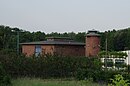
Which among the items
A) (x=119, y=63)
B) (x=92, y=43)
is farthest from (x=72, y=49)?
(x=119, y=63)

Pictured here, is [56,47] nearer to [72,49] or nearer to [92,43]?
[72,49]

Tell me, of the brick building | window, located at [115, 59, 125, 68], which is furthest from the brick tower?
window, located at [115, 59, 125, 68]

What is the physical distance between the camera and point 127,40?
65.4 m

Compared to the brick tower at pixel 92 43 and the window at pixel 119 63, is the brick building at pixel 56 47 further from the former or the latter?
the window at pixel 119 63

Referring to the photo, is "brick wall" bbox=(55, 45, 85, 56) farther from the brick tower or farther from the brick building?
the brick tower

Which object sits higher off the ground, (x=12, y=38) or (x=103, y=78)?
(x=12, y=38)

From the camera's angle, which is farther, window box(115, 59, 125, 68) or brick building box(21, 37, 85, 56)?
brick building box(21, 37, 85, 56)

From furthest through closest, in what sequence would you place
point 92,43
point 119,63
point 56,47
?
1. point 92,43
2. point 56,47
3. point 119,63

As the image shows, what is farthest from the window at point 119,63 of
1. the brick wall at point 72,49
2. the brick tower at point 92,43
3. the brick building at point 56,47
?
the brick wall at point 72,49

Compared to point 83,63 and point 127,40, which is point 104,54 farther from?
point 127,40

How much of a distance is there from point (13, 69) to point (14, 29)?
4445cm

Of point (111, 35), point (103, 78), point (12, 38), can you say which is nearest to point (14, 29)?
point (12, 38)

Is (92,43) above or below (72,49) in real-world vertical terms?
above

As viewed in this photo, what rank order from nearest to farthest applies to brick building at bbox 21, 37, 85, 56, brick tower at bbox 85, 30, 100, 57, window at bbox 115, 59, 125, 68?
1. window at bbox 115, 59, 125, 68
2. brick building at bbox 21, 37, 85, 56
3. brick tower at bbox 85, 30, 100, 57
